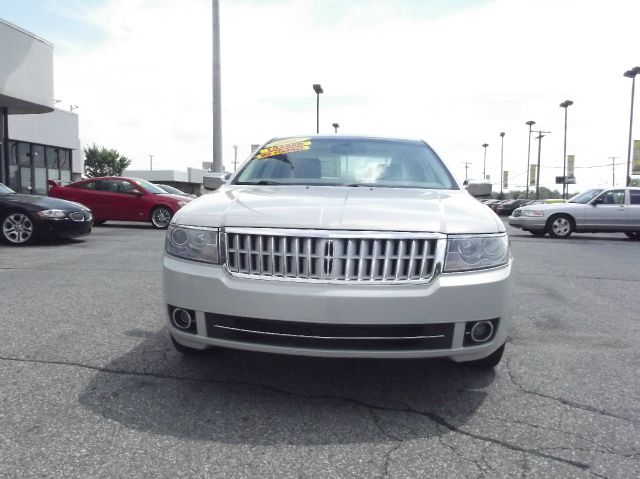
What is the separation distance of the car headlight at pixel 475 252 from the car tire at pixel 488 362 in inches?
24.6

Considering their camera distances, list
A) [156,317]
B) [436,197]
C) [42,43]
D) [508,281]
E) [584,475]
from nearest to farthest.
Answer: [584,475] → [508,281] → [436,197] → [156,317] → [42,43]

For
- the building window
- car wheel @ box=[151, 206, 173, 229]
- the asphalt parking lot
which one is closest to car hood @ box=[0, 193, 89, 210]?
car wheel @ box=[151, 206, 173, 229]

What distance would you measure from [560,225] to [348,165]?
44.6 ft

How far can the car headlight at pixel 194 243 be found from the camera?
3.06 metres

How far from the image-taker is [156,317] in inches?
192

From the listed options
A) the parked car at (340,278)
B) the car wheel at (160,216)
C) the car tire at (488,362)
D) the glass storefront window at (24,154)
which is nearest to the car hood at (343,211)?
the parked car at (340,278)

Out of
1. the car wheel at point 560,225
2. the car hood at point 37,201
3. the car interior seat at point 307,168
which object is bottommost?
the car wheel at point 560,225

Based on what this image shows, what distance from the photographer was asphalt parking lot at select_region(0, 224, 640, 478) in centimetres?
243

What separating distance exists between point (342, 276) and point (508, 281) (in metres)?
0.90

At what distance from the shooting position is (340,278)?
285 centimetres

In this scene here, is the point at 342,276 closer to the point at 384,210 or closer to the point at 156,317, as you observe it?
the point at 384,210

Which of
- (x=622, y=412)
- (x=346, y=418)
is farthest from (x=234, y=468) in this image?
(x=622, y=412)

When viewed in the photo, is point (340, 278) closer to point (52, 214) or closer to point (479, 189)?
point (479, 189)

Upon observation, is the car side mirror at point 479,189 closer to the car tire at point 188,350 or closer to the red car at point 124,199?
the car tire at point 188,350
